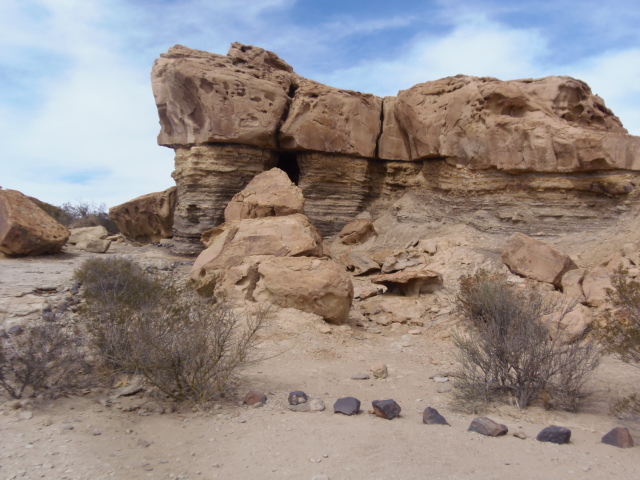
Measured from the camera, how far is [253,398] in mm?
4527

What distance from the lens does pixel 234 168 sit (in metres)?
13.7

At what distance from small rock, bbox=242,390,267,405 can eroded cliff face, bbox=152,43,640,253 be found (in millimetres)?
8519

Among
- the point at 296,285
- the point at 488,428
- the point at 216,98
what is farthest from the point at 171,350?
the point at 216,98

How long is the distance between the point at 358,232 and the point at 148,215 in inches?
326

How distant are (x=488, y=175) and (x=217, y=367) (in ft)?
30.0

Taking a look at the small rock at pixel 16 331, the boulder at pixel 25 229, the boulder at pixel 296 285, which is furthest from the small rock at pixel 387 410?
the boulder at pixel 25 229

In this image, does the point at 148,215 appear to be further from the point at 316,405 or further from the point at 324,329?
the point at 316,405

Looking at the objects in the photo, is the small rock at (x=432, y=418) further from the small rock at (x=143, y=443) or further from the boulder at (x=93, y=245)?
the boulder at (x=93, y=245)

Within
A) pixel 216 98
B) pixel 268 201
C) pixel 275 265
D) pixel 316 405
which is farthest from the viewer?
pixel 216 98

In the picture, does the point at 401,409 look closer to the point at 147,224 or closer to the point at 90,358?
the point at 90,358

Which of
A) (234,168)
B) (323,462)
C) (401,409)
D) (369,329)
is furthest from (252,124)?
(323,462)

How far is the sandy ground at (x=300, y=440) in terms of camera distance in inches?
123

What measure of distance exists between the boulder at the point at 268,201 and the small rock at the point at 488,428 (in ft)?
22.7

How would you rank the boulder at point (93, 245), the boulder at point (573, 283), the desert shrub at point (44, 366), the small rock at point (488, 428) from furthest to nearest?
1. the boulder at point (93, 245)
2. the boulder at point (573, 283)
3. the desert shrub at point (44, 366)
4. the small rock at point (488, 428)
